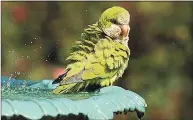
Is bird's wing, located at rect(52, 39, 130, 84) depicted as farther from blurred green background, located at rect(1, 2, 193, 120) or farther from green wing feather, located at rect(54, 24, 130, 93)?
blurred green background, located at rect(1, 2, 193, 120)

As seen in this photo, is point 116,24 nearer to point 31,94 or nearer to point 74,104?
point 31,94

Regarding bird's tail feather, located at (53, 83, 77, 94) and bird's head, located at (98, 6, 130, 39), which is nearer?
bird's tail feather, located at (53, 83, 77, 94)

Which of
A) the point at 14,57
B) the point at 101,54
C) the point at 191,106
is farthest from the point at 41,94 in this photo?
the point at 191,106

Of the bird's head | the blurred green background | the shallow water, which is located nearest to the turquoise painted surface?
the shallow water

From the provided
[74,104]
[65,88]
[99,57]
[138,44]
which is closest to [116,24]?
[99,57]

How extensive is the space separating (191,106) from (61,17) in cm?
95

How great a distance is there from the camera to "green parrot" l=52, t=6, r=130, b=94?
1889 millimetres

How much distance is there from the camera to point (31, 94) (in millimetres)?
1869

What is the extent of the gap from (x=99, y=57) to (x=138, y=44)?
1.64 m

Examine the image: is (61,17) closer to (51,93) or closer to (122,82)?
(122,82)

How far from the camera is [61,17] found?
140 inches

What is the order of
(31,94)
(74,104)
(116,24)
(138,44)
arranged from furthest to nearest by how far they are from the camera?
(138,44), (116,24), (31,94), (74,104)

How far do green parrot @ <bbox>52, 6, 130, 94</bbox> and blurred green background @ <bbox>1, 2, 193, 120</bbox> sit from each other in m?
1.44

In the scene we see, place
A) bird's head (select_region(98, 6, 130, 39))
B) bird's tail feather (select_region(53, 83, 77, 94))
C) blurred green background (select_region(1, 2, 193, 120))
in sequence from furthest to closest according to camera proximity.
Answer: blurred green background (select_region(1, 2, 193, 120)) → bird's head (select_region(98, 6, 130, 39)) → bird's tail feather (select_region(53, 83, 77, 94))
